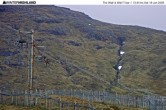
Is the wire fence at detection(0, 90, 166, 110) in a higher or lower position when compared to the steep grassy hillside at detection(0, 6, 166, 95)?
higher

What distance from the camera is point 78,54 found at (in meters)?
144

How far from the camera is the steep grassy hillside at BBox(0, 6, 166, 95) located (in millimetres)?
108875

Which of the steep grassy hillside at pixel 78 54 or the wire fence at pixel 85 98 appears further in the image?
the steep grassy hillside at pixel 78 54

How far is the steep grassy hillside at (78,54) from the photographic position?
10888 cm

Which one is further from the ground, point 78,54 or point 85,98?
point 85,98

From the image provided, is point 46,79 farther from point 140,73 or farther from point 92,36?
point 92,36

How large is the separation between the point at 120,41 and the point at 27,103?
13477 cm

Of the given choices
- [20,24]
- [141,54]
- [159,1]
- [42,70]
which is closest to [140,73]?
[141,54]

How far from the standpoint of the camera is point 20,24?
169 meters

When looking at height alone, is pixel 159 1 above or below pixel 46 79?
above

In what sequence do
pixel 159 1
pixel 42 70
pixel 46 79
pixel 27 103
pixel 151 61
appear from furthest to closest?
pixel 151 61 < pixel 42 70 < pixel 46 79 < pixel 27 103 < pixel 159 1

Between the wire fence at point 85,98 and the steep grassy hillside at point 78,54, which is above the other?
the wire fence at point 85,98

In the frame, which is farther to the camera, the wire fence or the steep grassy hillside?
the steep grassy hillside

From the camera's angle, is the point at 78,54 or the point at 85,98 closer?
the point at 85,98
